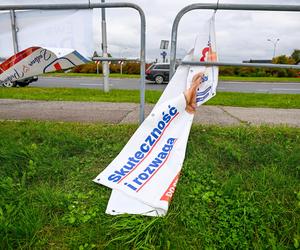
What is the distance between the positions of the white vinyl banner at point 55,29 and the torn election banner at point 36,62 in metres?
0.14

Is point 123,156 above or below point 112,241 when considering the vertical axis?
above

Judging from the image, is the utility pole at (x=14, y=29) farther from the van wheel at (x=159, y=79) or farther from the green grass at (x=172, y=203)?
the van wheel at (x=159, y=79)

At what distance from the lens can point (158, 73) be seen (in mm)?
18438

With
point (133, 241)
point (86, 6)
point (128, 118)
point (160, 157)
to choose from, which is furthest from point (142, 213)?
point (128, 118)

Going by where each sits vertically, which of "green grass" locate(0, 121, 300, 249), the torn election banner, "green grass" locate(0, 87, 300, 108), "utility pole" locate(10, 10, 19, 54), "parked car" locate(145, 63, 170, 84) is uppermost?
"utility pole" locate(10, 10, 19, 54)

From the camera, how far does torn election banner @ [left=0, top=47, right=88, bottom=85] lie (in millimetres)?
2636

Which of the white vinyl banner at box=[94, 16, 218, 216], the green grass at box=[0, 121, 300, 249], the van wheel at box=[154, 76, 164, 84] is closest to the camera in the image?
the green grass at box=[0, 121, 300, 249]

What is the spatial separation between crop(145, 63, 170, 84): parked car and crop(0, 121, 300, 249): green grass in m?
15.5

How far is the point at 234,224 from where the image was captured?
6.57ft

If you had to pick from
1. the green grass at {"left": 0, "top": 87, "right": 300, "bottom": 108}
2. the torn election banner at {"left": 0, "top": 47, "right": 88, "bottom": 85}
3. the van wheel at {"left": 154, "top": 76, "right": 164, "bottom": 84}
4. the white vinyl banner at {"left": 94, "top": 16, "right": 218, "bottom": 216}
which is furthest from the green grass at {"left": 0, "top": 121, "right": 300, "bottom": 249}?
the van wheel at {"left": 154, "top": 76, "right": 164, "bottom": 84}

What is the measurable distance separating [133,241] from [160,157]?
2.83 ft

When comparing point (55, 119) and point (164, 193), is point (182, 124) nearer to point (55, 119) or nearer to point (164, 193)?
point (164, 193)

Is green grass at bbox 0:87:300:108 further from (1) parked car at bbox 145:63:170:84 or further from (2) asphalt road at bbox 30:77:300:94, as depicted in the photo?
(1) parked car at bbox 145:63:170:84

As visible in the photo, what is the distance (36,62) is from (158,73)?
16119 mm
